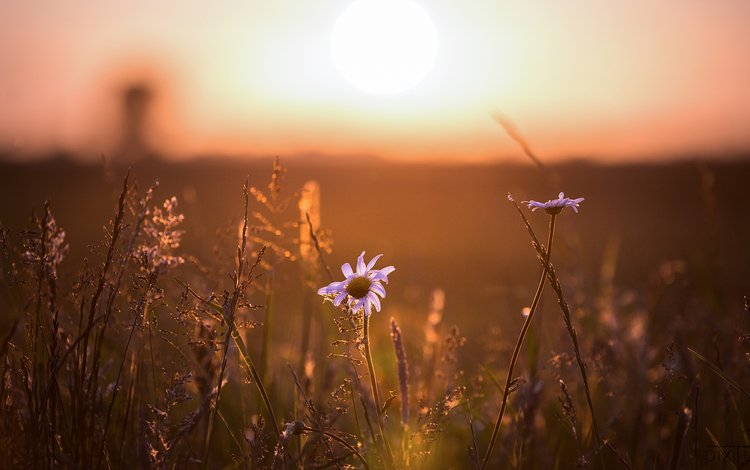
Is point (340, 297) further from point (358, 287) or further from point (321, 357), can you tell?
point (321, 357)

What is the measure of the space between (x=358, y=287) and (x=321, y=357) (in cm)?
162

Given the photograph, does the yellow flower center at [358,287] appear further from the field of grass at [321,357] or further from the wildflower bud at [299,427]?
the wildflower bud at [299,427]

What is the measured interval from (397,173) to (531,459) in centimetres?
1835

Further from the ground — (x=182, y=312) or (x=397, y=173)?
(x=397, y=173)

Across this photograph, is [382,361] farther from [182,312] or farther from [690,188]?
[690,188]

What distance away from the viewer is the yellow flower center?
1.67m

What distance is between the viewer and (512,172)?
74.9ft

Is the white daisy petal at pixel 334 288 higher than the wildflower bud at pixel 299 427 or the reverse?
higher

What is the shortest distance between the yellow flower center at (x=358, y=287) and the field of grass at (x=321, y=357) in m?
0.05

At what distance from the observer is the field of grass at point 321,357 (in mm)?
1573

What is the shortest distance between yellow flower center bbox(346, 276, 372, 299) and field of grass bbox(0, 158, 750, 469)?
0.05 metres

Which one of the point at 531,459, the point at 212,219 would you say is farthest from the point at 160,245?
the point at 212,219

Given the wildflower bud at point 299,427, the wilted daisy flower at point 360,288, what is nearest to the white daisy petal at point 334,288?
the wilted daisy flower at point 360,288

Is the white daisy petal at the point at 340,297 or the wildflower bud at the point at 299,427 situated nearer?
the wildflower bud at the point at 299,427
